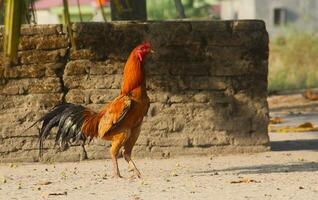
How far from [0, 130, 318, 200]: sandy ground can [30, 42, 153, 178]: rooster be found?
1.42 ft

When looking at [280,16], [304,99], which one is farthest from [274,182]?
[280,16]

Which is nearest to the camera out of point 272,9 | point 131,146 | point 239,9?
point 131,146

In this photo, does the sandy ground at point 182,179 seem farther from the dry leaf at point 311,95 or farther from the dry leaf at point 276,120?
the dry leaf at point 311,95

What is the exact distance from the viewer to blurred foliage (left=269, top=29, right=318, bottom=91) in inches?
1077

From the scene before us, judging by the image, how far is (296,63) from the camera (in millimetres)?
30766

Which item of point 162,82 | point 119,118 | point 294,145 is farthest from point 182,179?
point 294,145

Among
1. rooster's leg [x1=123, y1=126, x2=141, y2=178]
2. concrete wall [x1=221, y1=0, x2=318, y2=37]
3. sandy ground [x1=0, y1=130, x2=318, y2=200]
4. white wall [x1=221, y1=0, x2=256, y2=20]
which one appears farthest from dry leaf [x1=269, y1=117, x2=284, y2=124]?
white wall [x1=221, y1=0, x2=256, y2=20]

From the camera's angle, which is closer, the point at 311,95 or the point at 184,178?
the point at 184,178

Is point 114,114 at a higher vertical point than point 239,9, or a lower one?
higher

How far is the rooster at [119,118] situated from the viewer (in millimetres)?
11008

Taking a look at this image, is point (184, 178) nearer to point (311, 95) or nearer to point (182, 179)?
point (182, 179)

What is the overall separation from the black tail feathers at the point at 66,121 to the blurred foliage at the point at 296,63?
15054 mm

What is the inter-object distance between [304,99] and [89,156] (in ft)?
32.1

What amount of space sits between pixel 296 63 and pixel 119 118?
20.4 metres
